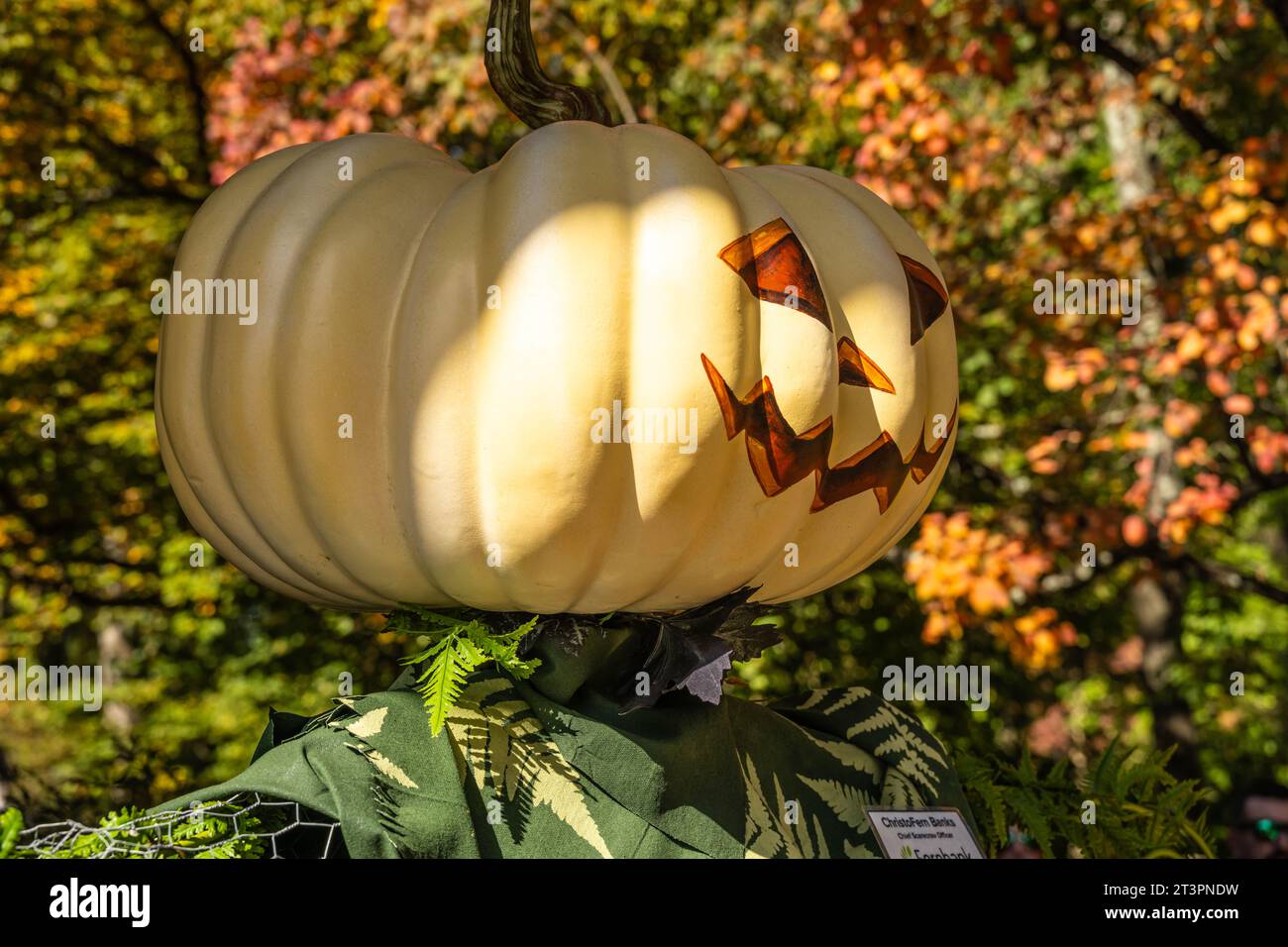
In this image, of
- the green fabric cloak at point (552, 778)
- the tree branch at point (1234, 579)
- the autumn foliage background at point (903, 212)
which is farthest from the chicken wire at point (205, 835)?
the tree branch at point (1234, 579)

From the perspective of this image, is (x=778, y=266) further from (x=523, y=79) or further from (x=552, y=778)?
(x=552, y=778)

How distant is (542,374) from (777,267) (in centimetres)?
27

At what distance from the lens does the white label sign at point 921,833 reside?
139 centimetres

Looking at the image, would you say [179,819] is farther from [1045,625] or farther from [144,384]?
[144,384]

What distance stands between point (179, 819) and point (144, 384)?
3571 mm

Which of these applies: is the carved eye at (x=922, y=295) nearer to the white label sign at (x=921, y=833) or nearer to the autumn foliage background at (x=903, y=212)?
the white label sign at (x=921, y=833)

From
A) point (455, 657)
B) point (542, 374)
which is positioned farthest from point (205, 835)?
point (542, 374)

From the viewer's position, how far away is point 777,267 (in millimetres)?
1252

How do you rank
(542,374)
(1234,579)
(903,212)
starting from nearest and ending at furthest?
(542,374)
(903,212)
(1234,579)

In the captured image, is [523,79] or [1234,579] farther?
[1234,579]

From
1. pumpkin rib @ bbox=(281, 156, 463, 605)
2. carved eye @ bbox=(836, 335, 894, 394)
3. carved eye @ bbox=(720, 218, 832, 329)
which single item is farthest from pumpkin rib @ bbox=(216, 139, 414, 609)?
carved eye @ bbox=(836, 335, 894, 394)
